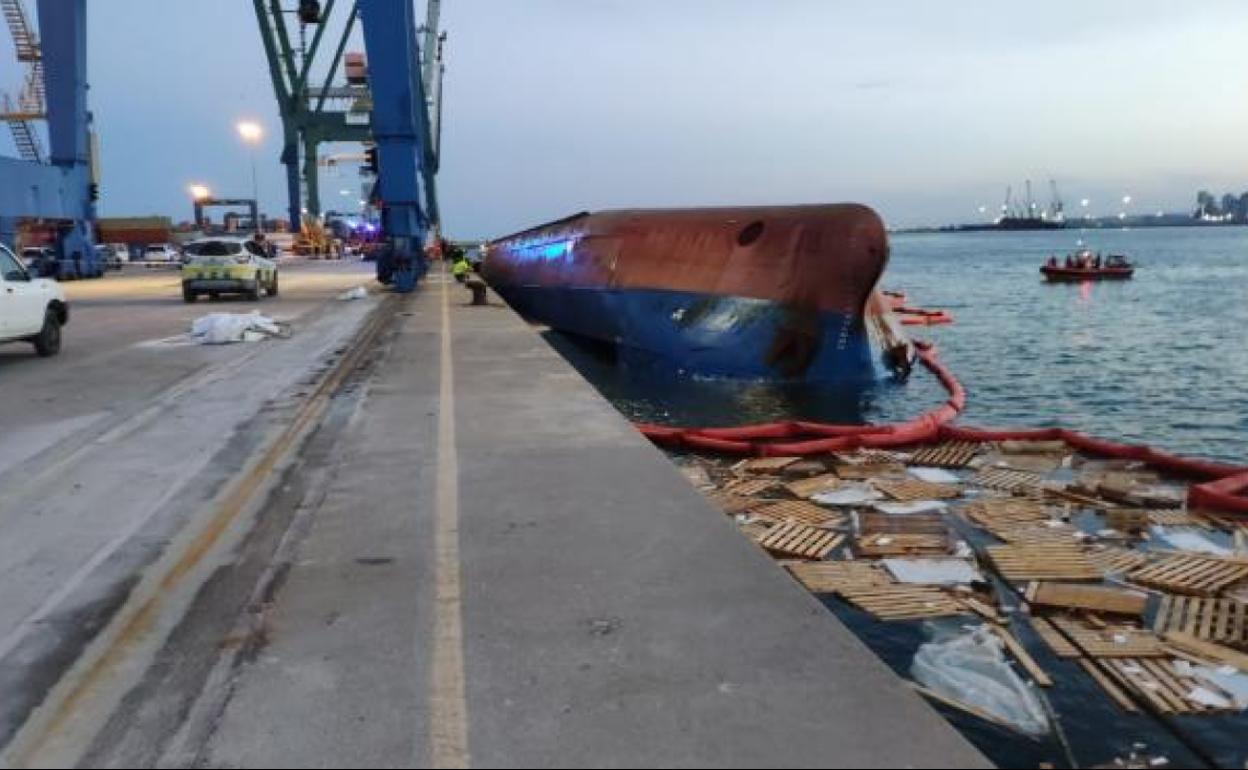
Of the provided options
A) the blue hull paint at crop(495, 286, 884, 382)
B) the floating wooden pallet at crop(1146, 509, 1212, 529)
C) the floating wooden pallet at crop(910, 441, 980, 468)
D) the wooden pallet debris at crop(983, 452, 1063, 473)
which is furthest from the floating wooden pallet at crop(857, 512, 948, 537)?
the blue hull paint at crop(495, 286, 884, 382)

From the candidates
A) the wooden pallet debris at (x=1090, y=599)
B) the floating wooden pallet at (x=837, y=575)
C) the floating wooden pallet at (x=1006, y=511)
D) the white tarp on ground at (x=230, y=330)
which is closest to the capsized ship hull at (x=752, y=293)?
the white tarp on ground at (x=230, y=330)

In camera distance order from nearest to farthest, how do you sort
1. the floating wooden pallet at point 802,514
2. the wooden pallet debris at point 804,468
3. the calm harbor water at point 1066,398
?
the calm harbor water at point 1066,398, the floating wooden pallet at point 802,514, the wooden pallet debris at point 804,468

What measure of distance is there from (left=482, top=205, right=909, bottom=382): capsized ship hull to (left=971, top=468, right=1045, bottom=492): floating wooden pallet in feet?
26.8

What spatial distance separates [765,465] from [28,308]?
1274cm

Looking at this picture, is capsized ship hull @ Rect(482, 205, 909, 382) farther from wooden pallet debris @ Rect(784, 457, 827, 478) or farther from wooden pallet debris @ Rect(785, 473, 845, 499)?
wooden pallet debris @ Rect(785, 473, 845, 499)

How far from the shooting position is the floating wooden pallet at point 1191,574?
25.2 ft

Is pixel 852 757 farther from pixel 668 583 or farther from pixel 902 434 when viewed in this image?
pixel 902 434

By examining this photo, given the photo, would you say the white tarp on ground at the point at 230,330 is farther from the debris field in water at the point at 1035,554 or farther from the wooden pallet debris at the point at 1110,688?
the wooden pallet debris at the point at 1110,688

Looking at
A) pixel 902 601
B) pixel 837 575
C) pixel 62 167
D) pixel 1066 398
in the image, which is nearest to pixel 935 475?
pixel 837 575

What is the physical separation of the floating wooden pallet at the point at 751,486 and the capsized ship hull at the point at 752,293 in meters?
9.30

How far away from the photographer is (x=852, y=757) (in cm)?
354

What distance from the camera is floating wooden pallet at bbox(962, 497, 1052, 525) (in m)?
9.69

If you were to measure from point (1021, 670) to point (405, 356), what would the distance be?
39.6 feet

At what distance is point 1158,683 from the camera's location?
19.7ft
